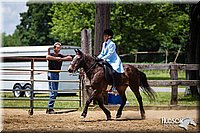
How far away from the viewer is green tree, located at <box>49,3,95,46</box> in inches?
1183

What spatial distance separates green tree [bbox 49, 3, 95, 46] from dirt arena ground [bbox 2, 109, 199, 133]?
19.4 m

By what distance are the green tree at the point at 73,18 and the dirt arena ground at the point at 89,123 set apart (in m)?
19.4

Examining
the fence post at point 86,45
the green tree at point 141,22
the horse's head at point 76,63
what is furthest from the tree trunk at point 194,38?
the green tree at point 141,22

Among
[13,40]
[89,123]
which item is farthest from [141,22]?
[13,40]

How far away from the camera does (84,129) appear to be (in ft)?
24.8

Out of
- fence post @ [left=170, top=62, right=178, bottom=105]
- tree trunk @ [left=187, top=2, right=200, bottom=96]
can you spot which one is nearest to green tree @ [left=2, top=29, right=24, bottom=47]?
tree trunk @ [left=187, top=2, right=200, bottom=96]

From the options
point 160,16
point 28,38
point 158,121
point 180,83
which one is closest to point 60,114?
point 158,121

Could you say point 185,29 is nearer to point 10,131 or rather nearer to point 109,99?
point 109,99

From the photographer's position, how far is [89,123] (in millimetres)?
8406

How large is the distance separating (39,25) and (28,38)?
7.43 feet

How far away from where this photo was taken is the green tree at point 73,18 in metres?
30.0

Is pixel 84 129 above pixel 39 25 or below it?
below

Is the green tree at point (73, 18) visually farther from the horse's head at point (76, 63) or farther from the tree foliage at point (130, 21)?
the horse's head at point (76, 63)

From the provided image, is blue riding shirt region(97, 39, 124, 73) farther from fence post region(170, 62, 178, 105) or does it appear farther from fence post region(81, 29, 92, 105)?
fence post region(170, 62, 178, 105)
